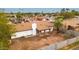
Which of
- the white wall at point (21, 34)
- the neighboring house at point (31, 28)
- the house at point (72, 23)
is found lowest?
the white wall at point (21, 34)

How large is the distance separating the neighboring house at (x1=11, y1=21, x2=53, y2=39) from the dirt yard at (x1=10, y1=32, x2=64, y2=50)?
46mm

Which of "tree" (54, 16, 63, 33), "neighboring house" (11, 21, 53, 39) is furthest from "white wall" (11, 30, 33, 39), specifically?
"tree" (54, 16, 63, 33)

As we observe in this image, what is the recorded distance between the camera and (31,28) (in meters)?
2.85

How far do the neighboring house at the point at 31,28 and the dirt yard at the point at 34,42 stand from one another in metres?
0.05

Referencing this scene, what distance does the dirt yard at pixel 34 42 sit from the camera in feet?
9.35

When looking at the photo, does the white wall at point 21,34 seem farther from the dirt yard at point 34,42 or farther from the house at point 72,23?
the house at point 72,23

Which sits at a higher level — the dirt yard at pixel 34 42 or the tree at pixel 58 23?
the tree at pixel 58 23

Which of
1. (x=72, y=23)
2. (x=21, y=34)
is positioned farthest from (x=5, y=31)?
(x=72, y=23)

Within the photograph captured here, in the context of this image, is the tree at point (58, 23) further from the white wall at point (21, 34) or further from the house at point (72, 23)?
the white wall at point (21, 34)

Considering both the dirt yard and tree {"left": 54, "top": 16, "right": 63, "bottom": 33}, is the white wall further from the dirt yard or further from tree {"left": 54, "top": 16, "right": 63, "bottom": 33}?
tree {"left": 54, "top": 16, "right": 63, "bottom": 33}

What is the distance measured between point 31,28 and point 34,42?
0.13m

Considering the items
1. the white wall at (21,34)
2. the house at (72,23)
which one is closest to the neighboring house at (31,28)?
the white wall at (21,34)

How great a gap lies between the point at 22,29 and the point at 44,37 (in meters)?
0.21

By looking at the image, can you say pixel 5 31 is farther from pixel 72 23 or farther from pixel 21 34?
pixel 72 23
